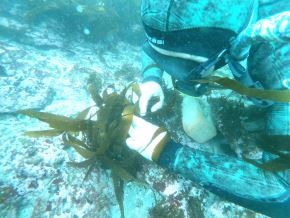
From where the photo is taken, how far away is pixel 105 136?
8.16ft

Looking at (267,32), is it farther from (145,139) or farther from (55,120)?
(55,120)

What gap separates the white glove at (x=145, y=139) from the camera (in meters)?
2.59

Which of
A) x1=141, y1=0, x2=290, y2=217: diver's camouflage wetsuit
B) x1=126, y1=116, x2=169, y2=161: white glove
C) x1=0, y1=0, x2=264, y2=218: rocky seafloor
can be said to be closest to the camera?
x1=141, y1=0, x2=290, y2=217: diver's camouflage wetsuit

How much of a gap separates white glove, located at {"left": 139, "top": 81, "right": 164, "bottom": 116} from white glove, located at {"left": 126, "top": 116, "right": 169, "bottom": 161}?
211 millimetres

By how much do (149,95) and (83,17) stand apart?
372cm

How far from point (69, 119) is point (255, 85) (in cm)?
182

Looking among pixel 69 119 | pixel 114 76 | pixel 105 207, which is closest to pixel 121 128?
pixel 69 119

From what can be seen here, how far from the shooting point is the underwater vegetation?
577cm

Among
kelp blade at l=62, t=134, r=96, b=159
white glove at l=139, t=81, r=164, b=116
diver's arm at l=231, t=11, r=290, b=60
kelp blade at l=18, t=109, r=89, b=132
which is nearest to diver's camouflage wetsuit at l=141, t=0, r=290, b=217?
diver's arm at l=231, t=11, r=290, b=60

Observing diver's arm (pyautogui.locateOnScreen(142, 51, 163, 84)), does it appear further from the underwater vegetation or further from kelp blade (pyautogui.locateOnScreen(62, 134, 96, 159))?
the underwater vegetation

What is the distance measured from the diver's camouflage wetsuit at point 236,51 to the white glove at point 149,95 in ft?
1.58

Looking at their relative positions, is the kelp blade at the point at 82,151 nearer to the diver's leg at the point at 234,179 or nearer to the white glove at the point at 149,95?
the diver's leg at the point at 234,179

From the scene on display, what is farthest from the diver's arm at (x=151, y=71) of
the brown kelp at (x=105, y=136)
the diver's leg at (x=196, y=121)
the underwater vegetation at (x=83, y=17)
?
the underwater vegetation at (x=83, y=17)

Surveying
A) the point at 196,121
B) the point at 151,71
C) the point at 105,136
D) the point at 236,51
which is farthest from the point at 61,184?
the point at 236,51
